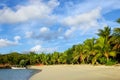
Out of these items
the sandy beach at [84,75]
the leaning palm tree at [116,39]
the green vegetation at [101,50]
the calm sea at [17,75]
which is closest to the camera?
the sandy beach at [84,75]

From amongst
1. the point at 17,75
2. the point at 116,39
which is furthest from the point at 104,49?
the point at 17,75

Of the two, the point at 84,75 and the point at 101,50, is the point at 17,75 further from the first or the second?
the point at 84,75

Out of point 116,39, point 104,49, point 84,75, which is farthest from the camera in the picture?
point 104,49

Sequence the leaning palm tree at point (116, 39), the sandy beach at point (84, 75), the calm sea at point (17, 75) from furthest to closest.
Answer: the leaning palm tree at point (116, 39) < the calm sea at point (17, 75) < the sandy beach at point (84, 75)

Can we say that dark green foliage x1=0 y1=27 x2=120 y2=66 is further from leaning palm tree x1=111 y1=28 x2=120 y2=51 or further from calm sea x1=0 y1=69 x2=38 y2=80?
calm sea x1=0 y1=69 x2=38 y2=80

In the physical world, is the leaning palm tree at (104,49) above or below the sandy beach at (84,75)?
above

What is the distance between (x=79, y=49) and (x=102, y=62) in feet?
51.7

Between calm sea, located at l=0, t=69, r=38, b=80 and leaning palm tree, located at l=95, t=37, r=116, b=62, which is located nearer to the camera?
calm sea, located at l=0, t=69, r=38, b=80

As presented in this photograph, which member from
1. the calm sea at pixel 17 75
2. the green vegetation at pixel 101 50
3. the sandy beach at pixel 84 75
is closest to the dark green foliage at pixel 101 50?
the green vegetation at pixel 101 50

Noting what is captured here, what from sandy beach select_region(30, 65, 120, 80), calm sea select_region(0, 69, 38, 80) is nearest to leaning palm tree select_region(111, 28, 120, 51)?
sandy beach select_region(30, 65, 120, 80)

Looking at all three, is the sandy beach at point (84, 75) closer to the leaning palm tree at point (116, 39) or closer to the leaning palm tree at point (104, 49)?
the leaning palm tree at point (116, 39)

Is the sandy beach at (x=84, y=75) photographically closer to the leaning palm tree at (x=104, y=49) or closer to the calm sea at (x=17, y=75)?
the calm sea at (x=17, y=75)

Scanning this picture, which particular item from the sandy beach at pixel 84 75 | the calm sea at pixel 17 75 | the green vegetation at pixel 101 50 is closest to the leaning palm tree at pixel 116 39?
the green vegetation at pixel 101 50

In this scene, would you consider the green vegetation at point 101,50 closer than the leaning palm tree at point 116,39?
No
